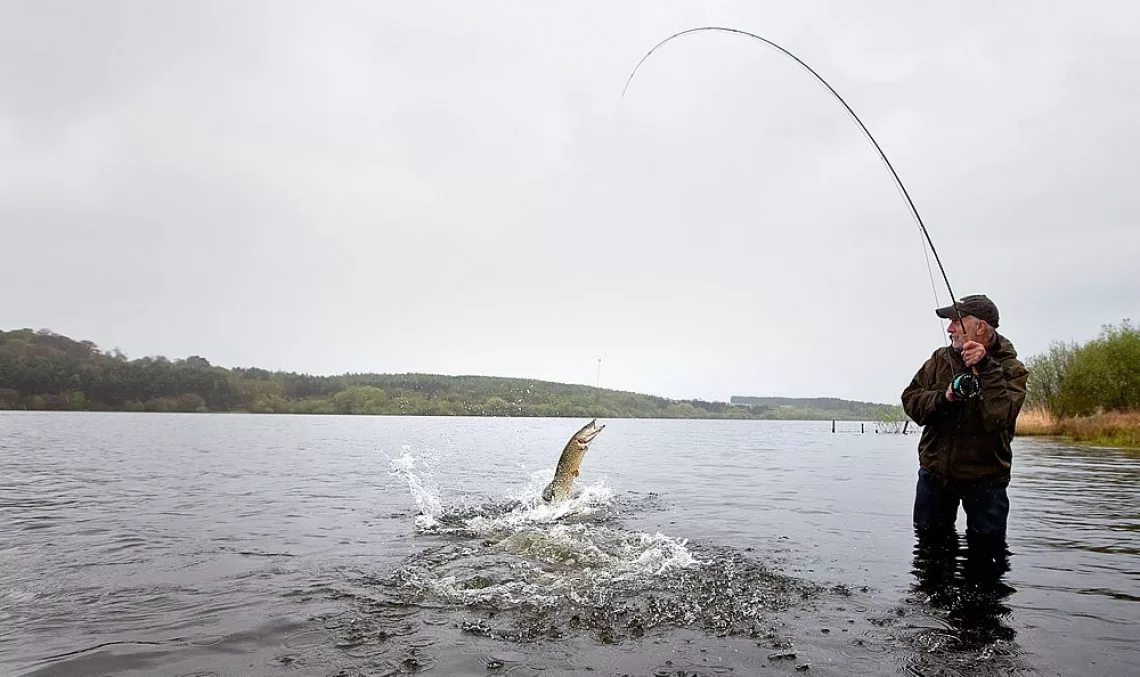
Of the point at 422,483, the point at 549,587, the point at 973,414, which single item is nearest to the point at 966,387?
the point at 973,414

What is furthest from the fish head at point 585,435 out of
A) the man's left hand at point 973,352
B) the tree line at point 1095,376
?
the tree line at point 1095,376

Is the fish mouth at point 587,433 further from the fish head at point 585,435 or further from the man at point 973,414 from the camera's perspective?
the man at point 973,414

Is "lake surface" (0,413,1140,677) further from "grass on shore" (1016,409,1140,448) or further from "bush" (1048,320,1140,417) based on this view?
"bush" (1048,320,1140,417)

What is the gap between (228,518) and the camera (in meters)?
12.8

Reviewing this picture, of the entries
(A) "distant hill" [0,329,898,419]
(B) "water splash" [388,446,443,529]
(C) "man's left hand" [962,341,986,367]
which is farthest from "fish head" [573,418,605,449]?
(A) "distant hill" [0,329,898,419]

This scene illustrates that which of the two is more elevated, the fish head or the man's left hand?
the man's left hand

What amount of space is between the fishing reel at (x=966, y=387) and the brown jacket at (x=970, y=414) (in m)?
0.16

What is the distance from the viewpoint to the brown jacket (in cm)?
647

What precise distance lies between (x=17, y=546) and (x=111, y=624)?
541 cm

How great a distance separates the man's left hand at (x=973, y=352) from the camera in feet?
20.9

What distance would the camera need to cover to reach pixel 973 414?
689 centimetres

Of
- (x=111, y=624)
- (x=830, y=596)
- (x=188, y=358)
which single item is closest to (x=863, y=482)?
(x=830, y=596)

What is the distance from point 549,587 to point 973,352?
16.5 ft

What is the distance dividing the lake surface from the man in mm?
998
